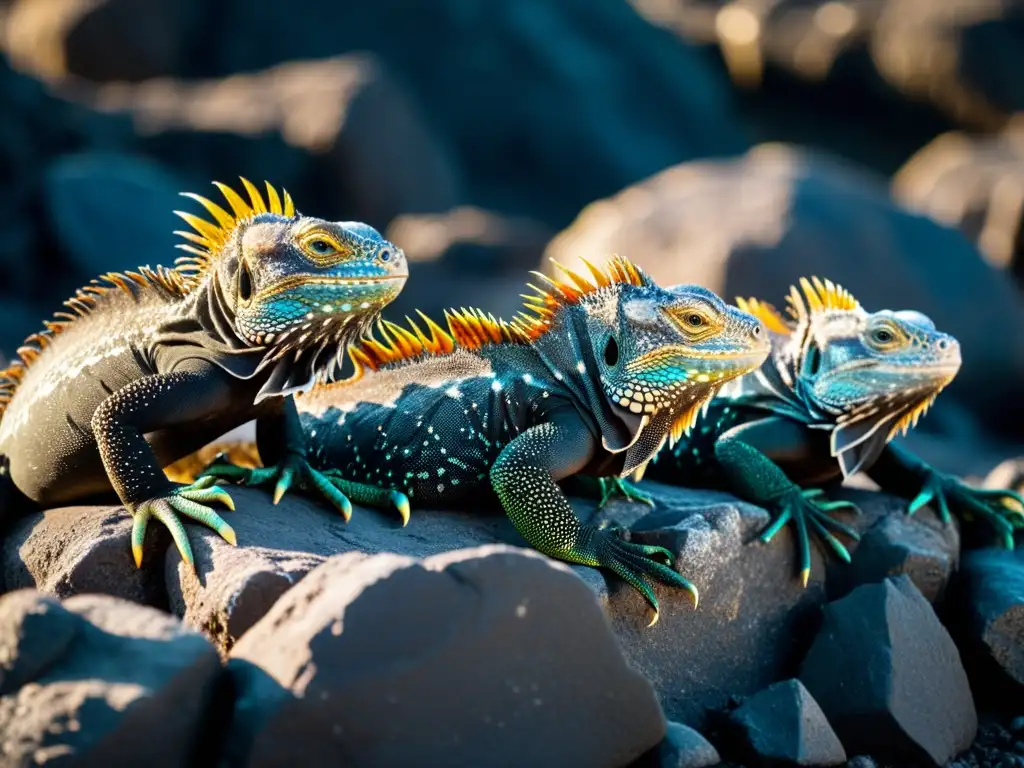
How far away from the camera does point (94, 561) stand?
4.80 metres

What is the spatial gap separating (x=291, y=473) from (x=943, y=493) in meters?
3.41

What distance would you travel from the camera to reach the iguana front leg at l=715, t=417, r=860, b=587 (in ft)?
19.7

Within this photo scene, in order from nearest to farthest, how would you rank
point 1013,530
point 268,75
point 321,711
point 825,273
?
point 321,711 → point 1013,530 → point 825,273 → point 268,75

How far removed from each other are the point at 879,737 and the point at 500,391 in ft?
6.93

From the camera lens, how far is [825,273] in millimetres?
13000

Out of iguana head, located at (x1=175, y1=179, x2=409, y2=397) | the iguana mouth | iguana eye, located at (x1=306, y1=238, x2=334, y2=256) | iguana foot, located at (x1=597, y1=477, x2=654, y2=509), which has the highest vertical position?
iguana eye, located at (x1=306, y1=238, x2=334, y2=256)

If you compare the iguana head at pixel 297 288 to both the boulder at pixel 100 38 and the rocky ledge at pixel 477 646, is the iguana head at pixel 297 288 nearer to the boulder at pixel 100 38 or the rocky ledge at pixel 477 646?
the rocky ledge at pixel 477 646

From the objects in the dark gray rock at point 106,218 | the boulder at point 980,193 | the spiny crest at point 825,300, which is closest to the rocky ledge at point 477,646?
the spiny crest at point 825,300

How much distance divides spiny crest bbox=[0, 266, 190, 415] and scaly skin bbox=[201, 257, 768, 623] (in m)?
0.83

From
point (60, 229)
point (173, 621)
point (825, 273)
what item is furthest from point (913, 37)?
point (173, 621)

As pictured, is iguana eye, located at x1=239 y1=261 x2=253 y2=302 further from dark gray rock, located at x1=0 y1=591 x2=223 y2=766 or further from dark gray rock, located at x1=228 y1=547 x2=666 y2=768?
dark gray rock, located at x1=0 y1=591 x2=223 y2=766

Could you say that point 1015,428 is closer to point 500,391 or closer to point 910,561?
point 910,561

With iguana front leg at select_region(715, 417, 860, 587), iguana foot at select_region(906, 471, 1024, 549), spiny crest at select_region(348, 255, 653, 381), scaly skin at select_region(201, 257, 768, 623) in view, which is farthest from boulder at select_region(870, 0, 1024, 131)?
scaly skin at select_region(201, 257, 768, 623)

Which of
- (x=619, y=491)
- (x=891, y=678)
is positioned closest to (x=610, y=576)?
(x=619, y=491)
